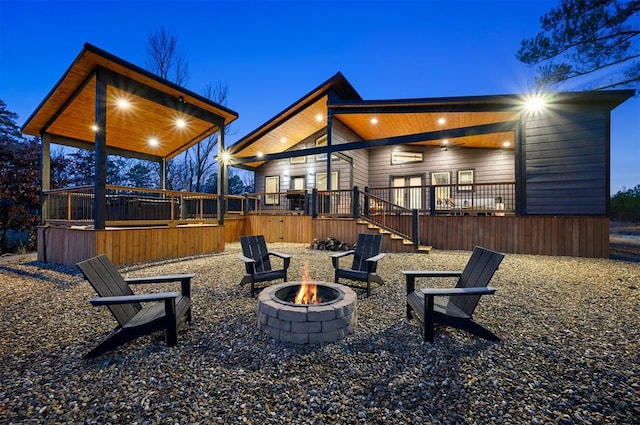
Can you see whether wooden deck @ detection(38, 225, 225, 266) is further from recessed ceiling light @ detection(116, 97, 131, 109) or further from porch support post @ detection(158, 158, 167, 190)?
porch support post @ detection(158, 158, 167, 190)

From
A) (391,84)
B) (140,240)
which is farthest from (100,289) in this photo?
(391,84)

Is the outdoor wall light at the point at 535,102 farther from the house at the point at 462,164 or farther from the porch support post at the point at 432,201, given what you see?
the porch support post at the point at 432,201

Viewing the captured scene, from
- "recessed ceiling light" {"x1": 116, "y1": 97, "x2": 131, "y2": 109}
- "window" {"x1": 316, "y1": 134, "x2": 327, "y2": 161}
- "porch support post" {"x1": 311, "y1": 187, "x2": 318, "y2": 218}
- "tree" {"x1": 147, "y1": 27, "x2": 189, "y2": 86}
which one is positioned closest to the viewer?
"recessed ceiling light" {"x1": 116, "y1": 97, "x2": 131, "y2": 109}

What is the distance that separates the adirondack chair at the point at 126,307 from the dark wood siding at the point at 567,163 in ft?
31.0

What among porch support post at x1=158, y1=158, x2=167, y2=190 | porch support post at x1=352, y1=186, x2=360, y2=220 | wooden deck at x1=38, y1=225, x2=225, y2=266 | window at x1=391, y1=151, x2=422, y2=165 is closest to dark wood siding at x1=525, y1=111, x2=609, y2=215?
porch support post at x1=352, y1=186, x2=360, y2=220

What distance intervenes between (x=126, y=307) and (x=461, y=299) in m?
3.56

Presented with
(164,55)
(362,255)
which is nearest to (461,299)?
(362,255)

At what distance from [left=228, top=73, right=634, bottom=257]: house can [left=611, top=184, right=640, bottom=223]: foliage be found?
15069 millimetres

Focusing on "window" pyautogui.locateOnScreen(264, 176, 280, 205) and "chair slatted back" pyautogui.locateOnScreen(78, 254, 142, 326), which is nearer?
"chair slatted back" pyautogui.locateOnScreen(78, 254, 142, 326)

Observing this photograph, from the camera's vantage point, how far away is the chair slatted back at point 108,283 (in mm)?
2557

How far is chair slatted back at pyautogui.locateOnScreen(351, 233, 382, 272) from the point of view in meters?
4.80

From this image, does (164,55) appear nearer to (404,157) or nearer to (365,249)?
(404,157)

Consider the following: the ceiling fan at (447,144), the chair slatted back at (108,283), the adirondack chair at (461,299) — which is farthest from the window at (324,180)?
the chair slatted back at (108,283)

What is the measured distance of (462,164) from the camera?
12602 mm
